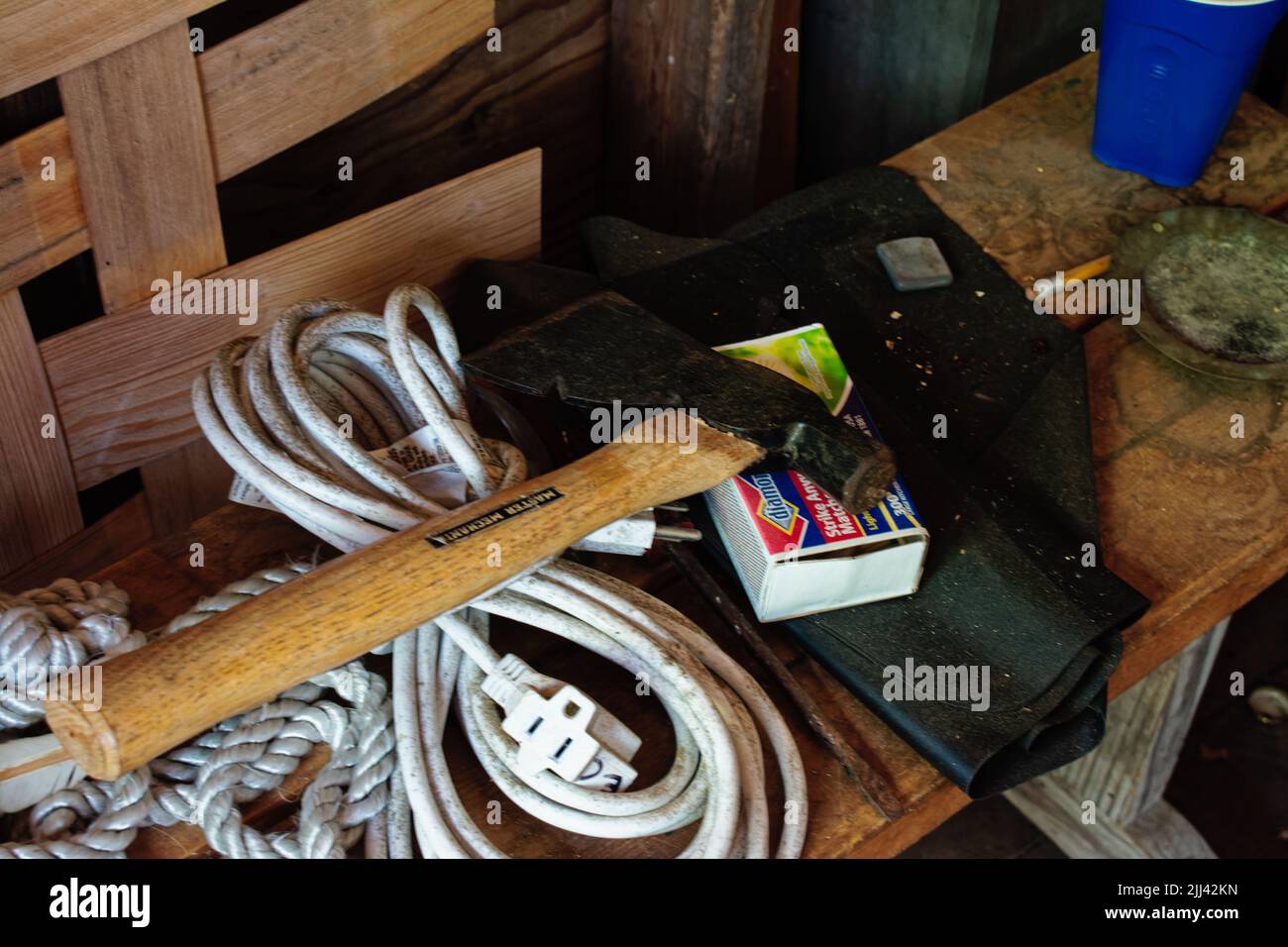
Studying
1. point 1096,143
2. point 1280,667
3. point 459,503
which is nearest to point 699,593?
point 459,503

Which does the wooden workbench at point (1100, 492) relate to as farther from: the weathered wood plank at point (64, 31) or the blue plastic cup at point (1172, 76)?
the weathered wood plank at point (64, 31)

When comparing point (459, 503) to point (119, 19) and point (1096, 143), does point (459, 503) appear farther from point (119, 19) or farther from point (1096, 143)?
point (1096, 143)

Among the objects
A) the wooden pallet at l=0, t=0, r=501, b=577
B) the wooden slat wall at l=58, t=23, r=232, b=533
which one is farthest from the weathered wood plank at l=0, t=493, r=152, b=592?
the wooden slat wall at l=58, t=23, r=232, b=533

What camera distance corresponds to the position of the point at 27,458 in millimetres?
1171

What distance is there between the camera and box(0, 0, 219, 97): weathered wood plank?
0.97 m

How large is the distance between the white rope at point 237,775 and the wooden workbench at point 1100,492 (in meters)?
0.04

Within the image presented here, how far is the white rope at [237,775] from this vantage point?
2.96 ft

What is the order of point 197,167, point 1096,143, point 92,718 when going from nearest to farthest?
1. point 92,718
2. point 197,167
3. point 1096,143

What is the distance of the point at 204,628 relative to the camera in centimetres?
83

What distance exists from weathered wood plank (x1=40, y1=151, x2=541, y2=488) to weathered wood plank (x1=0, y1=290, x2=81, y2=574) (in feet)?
0.04

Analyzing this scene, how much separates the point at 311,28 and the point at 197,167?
14cm

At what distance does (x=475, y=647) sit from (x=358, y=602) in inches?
4.4

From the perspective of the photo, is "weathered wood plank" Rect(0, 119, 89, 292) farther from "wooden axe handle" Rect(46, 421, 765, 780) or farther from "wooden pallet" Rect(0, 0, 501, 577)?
"wooden axe handle" Rect(46, 421, 765, 780)

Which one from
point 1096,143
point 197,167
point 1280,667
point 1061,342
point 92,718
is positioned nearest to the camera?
point 92,718
